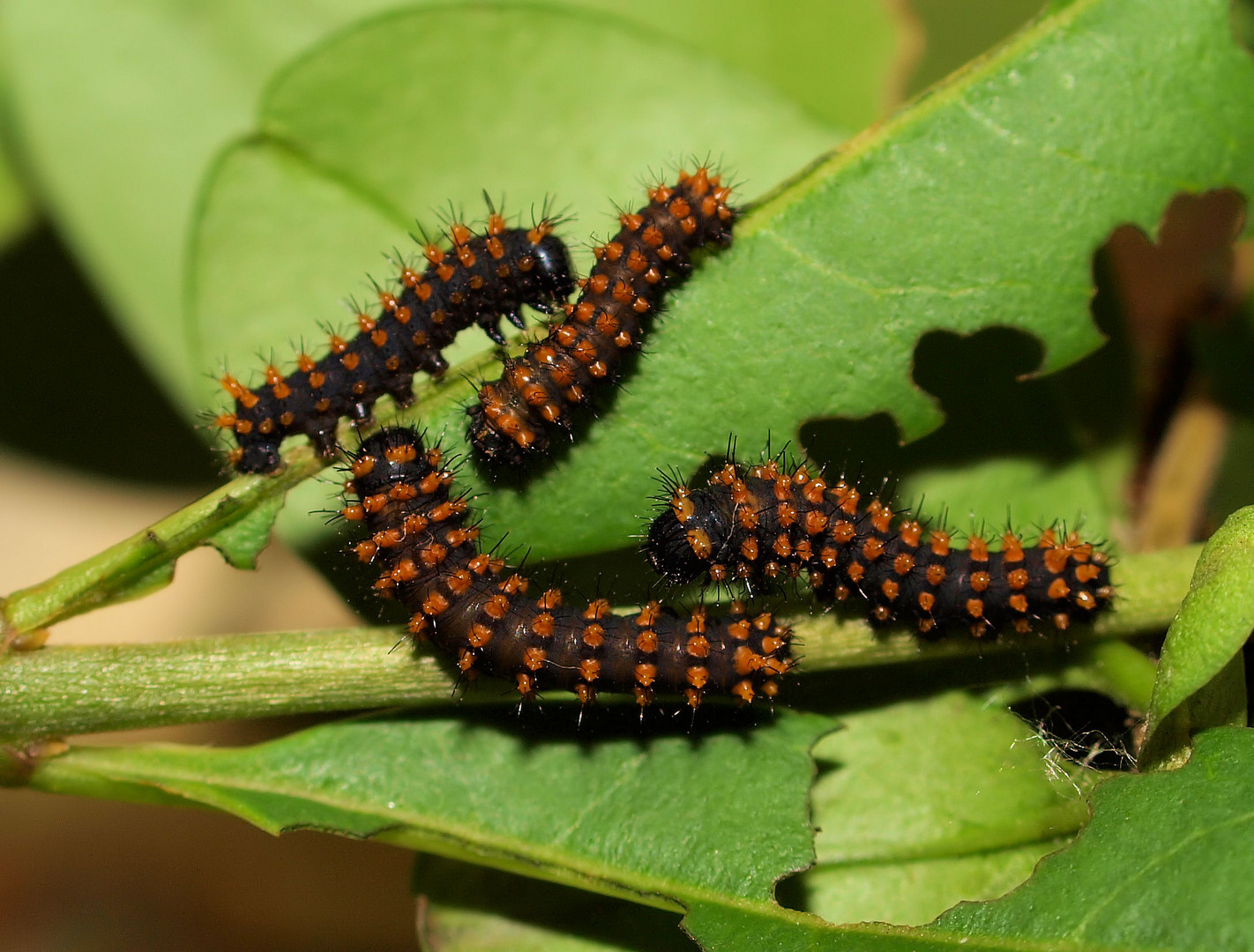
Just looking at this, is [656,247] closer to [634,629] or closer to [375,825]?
[634,629]

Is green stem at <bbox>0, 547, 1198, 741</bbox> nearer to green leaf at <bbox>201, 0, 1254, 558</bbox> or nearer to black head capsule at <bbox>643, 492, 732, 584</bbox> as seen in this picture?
black head capsule at <bbox>643, 492, 732, 584</bbox>

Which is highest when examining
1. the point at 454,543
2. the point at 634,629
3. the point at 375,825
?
the point at 454,543

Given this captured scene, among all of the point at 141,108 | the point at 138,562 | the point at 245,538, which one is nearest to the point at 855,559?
the point at 245,538

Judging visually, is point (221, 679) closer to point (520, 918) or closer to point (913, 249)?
point (520, 918)

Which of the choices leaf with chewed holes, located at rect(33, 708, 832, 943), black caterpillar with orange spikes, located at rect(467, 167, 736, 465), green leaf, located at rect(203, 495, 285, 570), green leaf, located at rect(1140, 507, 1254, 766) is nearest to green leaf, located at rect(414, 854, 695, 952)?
leaf with chewed holes, located at rect(33, 708, 832, 943)

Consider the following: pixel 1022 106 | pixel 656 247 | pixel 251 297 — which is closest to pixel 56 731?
pixel 251 297

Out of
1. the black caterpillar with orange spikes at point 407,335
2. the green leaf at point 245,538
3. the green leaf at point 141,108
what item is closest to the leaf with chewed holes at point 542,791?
the green leaf at point 245,538

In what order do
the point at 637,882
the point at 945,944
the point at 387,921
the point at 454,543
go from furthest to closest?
the point at 387,921
the point at 454,543
the point at 637,882
the point at 945,944
